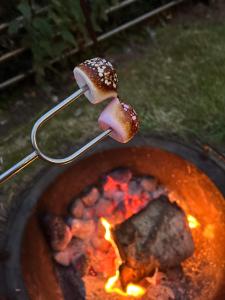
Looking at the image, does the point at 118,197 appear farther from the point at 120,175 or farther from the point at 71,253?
the point at 71,253

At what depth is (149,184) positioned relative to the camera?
345 centimetres

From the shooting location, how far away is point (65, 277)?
3213mm

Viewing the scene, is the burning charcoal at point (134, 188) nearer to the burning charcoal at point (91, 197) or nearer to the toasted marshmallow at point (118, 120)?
the burning charcoal at point (91, 197)

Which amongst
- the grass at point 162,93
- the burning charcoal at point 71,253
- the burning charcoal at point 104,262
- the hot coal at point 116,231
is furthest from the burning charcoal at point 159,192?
the burning charcoal at point 71,253

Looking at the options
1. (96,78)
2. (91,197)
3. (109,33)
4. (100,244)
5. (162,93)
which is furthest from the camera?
(109,33)

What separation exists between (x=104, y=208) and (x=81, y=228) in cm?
25

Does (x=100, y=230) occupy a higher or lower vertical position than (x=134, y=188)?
lower

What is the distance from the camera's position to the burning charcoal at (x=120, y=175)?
3424mm

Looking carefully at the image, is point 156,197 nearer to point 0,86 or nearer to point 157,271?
point 157,271

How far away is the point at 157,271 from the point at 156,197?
0.57 meters

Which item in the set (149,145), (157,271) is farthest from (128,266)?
(149,145)

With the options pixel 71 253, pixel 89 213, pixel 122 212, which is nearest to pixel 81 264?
pixel 71 253

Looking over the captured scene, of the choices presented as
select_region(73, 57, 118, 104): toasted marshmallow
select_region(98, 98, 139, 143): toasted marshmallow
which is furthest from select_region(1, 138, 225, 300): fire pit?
select_region(73, 57, 118, 104): toasted marshmallow

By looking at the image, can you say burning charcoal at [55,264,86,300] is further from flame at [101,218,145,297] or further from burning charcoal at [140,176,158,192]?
burning charcoal at [140,176,158,192]
